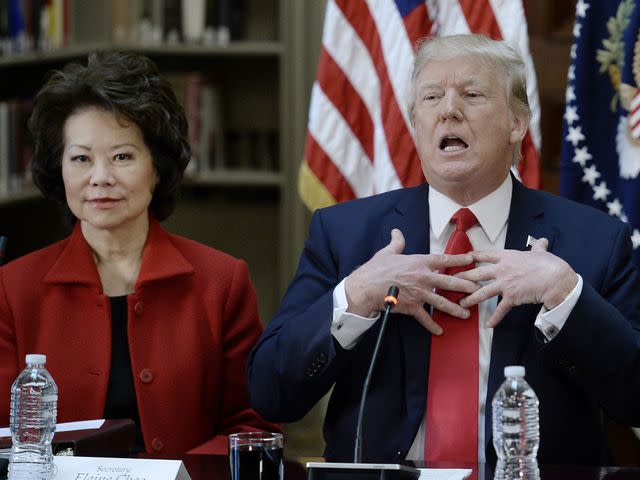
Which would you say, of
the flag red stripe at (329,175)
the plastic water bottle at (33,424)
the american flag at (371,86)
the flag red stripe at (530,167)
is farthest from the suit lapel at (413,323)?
the flag red stripe at (329,175)

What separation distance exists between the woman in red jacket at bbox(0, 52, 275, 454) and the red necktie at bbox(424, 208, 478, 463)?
1.53 ft

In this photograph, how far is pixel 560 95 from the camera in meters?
3.58

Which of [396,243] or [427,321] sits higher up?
[396,243]

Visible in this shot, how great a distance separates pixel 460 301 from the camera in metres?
2.21

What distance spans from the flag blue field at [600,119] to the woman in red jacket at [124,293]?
42.4 inches

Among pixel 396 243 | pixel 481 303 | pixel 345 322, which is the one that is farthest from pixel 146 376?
pixel 481 303

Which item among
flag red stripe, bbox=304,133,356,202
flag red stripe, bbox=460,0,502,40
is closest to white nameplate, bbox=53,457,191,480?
flag red stripe, bbox=304,133,356,202

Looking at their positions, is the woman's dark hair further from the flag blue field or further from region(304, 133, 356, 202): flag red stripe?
the flag blue field

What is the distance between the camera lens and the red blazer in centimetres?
247

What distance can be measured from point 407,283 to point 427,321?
0.10 metres

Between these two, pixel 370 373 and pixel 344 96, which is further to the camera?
pixel 344 96

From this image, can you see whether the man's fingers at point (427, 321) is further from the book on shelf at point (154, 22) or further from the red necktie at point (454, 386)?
the book on shelf at point (154, 22)

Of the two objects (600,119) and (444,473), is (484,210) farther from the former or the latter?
(600,119)

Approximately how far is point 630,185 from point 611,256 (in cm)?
87
